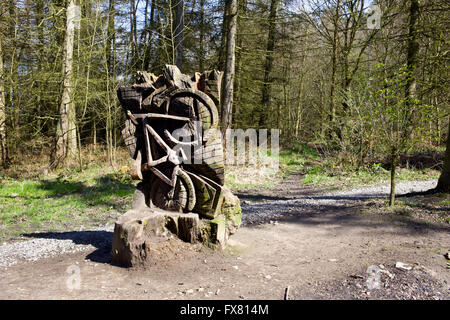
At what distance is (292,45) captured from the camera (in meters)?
17.2

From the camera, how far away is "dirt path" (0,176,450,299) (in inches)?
141

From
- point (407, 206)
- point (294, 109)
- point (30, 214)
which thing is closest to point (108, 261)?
point (30, 214)

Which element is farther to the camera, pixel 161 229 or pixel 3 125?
pixel 3 125

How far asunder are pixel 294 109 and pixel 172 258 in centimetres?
1917

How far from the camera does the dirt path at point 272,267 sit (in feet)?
11.8

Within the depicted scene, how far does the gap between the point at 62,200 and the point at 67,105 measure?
462 centimetres

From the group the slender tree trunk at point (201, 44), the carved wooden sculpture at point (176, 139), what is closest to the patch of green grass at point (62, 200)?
the carved wooden sculpture at point (176, 139)

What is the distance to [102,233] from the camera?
229 inches

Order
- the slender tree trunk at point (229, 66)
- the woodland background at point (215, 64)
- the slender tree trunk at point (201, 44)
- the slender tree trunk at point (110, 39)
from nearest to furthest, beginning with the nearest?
1. the woodland background at point (215, 64)
2. the slender tree trunk at point (229, 66)
3. the slender tree trunk at point (110, 39)
4. the slender tree trunk at point (201, 44)

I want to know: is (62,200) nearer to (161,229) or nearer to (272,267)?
(161,229)

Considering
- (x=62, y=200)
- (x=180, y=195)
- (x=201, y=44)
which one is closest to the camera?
(x=180, y=195)

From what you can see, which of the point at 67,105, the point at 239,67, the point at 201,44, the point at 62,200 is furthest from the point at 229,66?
the point at 62,200

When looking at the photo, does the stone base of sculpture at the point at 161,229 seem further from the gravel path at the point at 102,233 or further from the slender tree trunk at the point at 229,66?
the slender tree trunk at the point at 229,66

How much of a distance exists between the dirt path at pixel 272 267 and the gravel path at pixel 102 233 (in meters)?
0.05
